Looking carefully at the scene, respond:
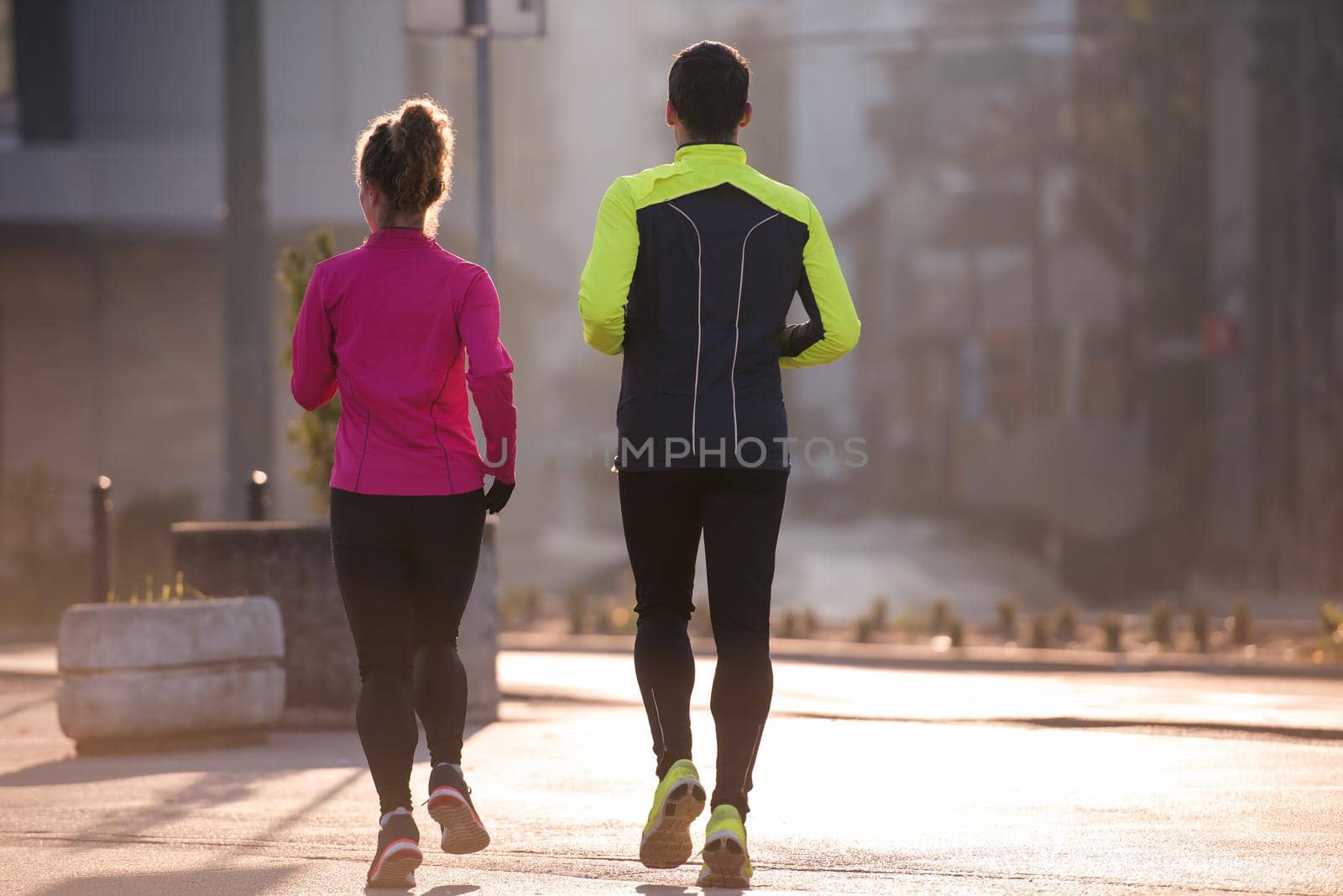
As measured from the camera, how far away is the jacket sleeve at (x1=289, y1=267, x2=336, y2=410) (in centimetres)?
512

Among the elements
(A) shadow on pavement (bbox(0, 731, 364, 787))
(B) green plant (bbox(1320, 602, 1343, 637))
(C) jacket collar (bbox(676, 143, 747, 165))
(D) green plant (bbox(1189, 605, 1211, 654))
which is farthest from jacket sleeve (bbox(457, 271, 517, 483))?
(D) green plant (bbox(1189, 605, 1211, 654))

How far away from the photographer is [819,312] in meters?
5.14

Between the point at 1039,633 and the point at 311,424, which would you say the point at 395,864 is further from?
the point at 1039,633

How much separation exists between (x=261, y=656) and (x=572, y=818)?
264cm

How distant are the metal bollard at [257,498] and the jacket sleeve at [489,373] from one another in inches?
182

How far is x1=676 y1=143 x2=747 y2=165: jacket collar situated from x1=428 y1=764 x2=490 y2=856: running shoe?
1.64 metres

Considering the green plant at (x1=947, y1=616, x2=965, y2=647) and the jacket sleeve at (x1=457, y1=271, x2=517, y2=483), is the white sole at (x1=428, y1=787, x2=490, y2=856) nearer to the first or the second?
the jacket sleeve at (x1=457, y1=271, x2=517, y2=483)

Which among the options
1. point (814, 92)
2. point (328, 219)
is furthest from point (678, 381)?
point (814, 92)

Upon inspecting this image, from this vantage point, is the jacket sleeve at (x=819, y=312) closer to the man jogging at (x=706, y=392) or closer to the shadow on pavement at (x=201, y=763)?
the man jogging at (x=706, y=392)

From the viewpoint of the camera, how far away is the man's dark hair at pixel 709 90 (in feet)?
16.7

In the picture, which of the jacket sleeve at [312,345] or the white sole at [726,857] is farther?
the jacket sleeve at [312,345]

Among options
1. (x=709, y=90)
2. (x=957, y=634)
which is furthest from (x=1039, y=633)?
(x=709, y=90)

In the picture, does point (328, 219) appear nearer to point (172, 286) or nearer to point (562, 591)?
point (172, 286)

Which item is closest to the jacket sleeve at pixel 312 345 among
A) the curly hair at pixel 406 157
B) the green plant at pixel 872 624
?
the curly hair at pixel 406 157
